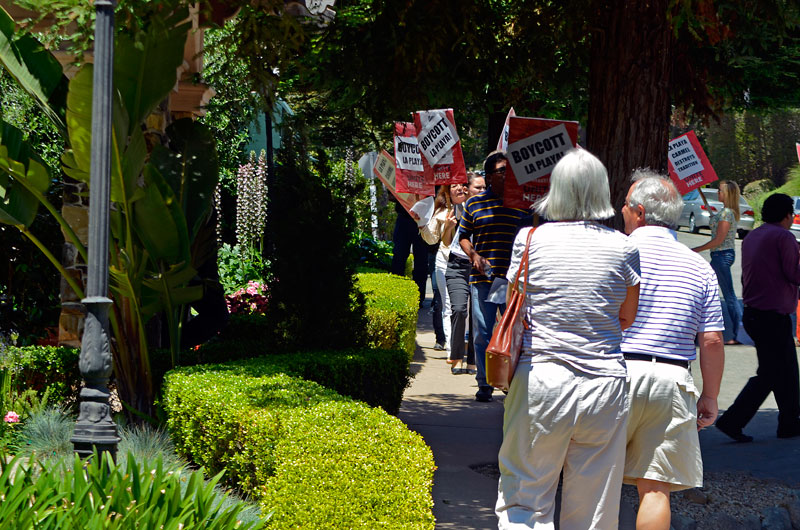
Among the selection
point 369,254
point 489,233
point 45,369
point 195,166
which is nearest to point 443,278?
point 489,233

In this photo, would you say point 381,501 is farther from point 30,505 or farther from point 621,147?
point 621,147

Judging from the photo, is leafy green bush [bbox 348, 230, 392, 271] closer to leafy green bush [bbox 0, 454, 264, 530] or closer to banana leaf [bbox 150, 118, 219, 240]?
banana leaf [bbox 150, 118, 219, 240]

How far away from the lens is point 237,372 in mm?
6156

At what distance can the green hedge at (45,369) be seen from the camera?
695 centimetres

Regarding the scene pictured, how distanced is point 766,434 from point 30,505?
259 inches

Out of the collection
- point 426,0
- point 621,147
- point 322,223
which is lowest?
point 322,223

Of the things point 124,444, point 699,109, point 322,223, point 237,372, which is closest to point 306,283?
point 322,223

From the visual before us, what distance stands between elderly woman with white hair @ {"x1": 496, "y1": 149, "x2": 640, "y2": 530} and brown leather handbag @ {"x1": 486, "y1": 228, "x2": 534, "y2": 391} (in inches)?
1.4

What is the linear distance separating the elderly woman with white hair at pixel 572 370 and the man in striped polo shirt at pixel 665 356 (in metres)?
0.28

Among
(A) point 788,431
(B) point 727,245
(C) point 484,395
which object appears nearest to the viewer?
(A) point 788,431

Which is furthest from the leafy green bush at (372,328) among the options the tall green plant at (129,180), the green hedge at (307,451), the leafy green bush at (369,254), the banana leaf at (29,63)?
the leafy green bush at (369,254)

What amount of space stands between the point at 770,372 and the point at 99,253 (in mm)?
5626

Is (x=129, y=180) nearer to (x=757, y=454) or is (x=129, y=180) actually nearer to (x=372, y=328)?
(x=372, y=328)

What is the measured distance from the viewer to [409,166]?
38.9 feet
